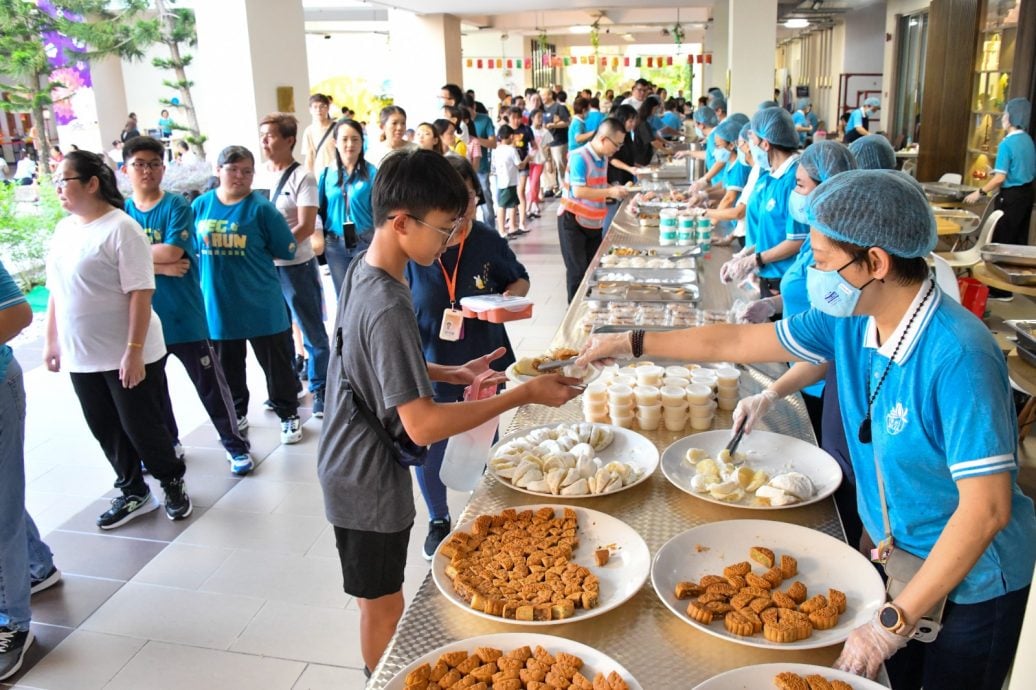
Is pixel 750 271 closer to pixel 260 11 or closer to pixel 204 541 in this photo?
pixel 204 541

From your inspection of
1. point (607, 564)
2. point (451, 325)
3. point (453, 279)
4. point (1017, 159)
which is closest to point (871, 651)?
point (607, 564)

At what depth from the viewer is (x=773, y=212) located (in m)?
3.63

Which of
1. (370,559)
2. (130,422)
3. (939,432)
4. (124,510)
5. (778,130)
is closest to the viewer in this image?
(939,432)

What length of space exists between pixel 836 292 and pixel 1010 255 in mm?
3888

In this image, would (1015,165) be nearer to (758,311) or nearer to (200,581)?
(758,311)

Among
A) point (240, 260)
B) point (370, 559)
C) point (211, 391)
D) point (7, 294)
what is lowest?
point (211, 391)

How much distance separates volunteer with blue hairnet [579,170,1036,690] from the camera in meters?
1.26

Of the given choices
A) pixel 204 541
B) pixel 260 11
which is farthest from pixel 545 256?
pixel 204 541

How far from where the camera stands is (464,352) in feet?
9.33

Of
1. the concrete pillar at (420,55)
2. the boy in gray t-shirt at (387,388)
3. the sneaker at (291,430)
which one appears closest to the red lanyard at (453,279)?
the boy in gray t-shirt at (387,388)

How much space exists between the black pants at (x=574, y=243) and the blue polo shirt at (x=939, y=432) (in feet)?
13.8

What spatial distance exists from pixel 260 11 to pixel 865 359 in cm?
554

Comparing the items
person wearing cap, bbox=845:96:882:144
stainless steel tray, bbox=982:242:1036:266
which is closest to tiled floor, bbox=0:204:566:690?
stainless steel tray, bbox=982:242:1036:266

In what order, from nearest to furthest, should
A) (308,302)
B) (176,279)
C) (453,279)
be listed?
(453,279), (176,279), (308,302)
